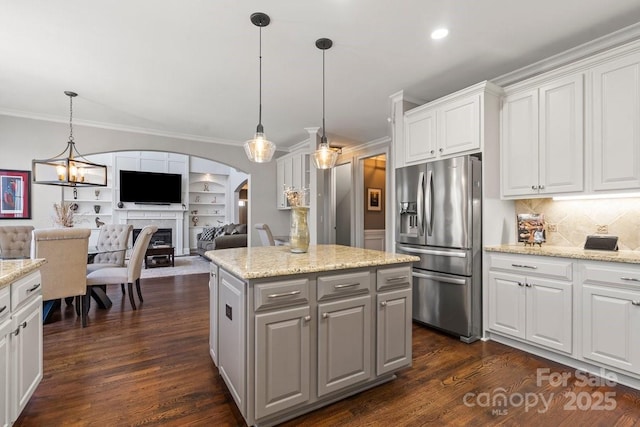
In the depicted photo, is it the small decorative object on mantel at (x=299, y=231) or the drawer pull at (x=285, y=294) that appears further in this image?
the small decorative object on mantel at (x=299, y=231)

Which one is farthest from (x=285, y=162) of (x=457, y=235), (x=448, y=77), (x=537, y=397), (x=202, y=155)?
(x=537, y=397)

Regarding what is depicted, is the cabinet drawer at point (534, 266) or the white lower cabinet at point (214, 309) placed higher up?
the cabinet drawer at point (534, 266)

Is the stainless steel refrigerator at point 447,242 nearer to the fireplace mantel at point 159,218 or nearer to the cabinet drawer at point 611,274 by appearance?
the cabinet drawer at point 611,274

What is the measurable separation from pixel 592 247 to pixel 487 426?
184cm

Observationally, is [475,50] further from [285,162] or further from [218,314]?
[285,162]

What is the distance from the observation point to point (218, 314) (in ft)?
7.10

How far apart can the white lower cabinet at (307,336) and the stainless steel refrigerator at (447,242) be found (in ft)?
3.16

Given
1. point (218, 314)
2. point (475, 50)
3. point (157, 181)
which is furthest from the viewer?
point (157, 181)

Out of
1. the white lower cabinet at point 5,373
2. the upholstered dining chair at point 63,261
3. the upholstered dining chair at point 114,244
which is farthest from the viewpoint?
the upholstered dining chair at point 114,244

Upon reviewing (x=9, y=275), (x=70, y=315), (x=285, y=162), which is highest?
(x=285, y=162)

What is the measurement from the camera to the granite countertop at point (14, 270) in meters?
1.47

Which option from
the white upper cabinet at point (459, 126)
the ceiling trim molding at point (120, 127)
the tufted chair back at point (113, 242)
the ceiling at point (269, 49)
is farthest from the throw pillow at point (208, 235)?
the white upper cabinet at point (459, 126)

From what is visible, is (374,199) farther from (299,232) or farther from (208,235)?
(208,235)

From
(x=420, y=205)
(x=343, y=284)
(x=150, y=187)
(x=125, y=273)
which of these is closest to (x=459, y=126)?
(x=420, y=205)
